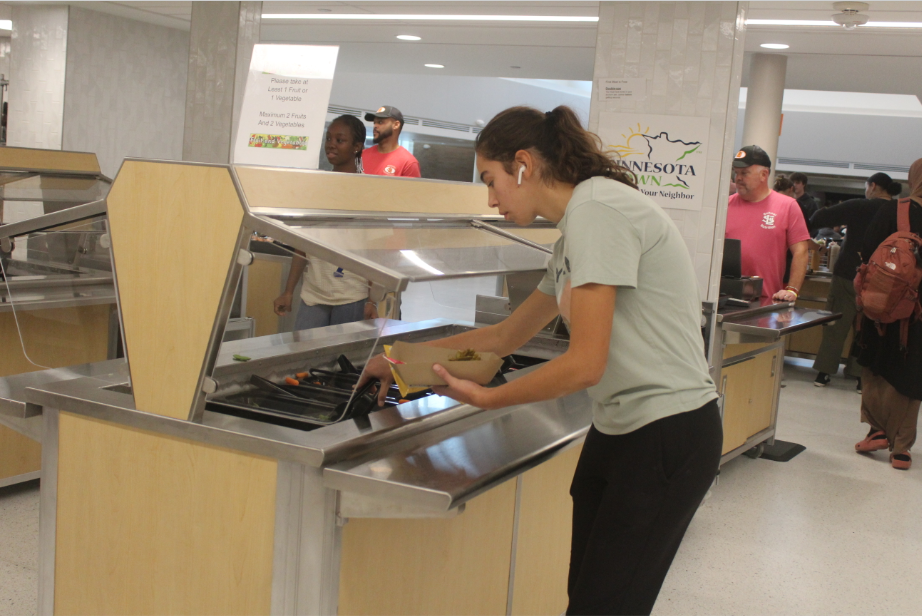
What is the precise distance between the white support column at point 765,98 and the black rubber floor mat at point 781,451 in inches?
114

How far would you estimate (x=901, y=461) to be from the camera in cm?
455

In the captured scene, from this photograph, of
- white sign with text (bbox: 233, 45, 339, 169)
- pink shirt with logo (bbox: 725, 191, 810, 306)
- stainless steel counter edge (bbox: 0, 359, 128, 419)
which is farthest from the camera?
pink shirt with logo (bbox: 725, 191, 810, 306)

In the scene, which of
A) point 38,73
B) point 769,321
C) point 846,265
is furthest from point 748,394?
point 38,73

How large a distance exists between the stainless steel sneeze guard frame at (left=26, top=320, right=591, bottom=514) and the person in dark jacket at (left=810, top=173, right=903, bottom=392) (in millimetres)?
4265

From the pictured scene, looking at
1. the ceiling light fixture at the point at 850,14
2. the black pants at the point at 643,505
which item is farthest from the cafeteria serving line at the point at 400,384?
the ceiling light fixture at the point at 850,14

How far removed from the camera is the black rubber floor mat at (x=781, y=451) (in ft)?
15.1

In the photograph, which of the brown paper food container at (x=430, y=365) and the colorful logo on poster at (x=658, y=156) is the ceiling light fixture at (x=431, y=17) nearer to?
the colorful logo on poster at (x=658, y=156)

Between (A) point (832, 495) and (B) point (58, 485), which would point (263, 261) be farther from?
(A) point (832, 495)

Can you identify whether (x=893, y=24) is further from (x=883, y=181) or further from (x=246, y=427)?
(x=246, y=427)

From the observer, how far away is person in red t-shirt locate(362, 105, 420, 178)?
457 cm

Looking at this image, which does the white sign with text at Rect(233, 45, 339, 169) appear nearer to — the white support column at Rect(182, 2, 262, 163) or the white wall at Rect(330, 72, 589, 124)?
the white support column at Rect(182, 2, 262, 163)

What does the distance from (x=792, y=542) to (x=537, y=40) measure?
177 inches

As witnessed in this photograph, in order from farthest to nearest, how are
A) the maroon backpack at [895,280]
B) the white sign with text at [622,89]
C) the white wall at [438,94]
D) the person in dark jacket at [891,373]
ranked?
the white wall at [438,94], the person in dark jacket at [891,373], the maroon backpack at [895,280], the white sign with text at [622,89]

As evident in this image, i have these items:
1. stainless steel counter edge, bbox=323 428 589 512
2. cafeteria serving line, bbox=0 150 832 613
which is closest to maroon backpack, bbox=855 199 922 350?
cafeteria serving line, bbox=0 150 832 613
